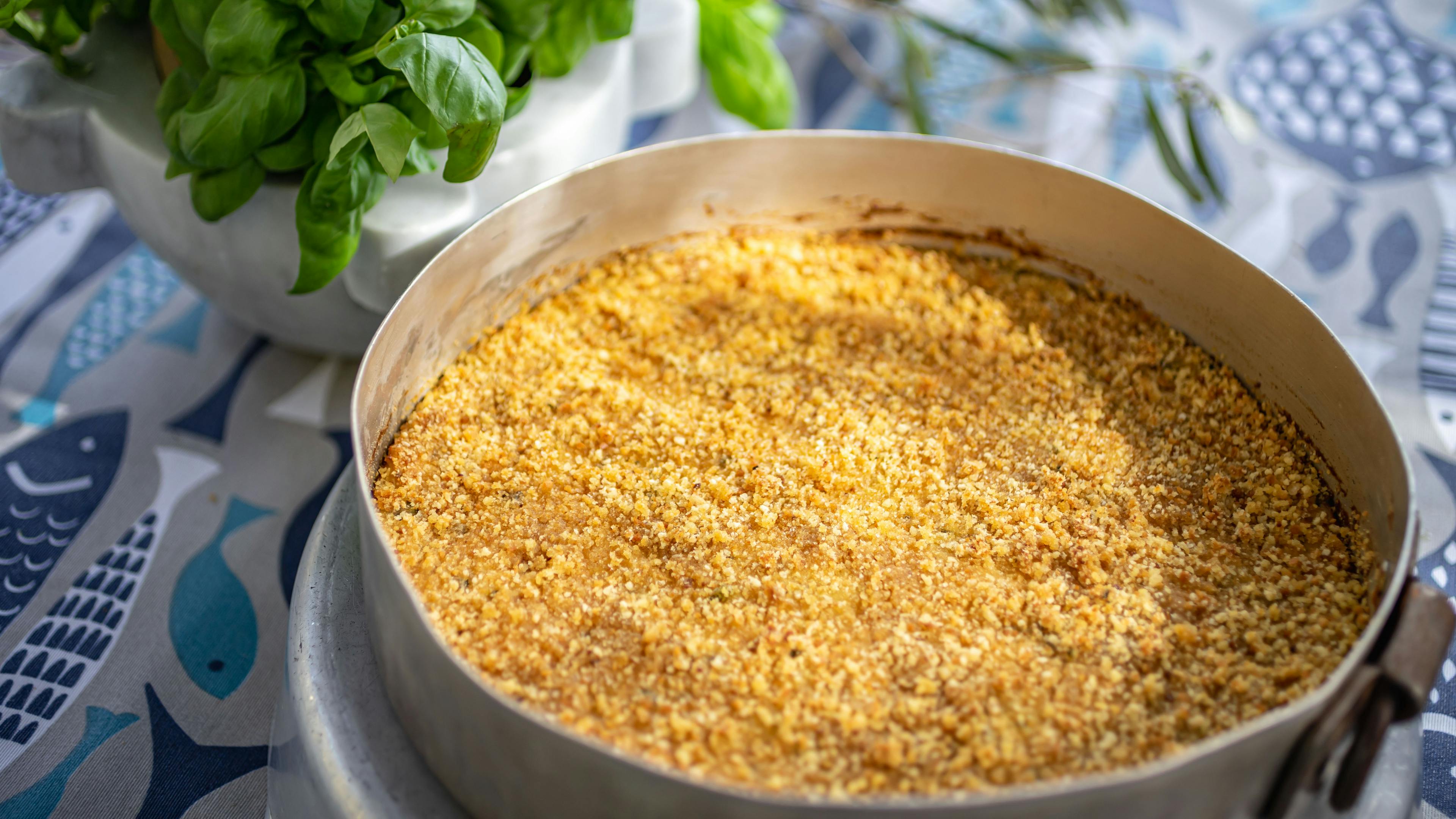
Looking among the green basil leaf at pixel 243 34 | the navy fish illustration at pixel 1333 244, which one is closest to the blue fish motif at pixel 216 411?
the green basil leaf at pixel 243 34

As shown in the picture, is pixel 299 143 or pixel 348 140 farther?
pixel 299 143

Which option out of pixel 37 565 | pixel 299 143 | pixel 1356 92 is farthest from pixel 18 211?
pixel 1356 92

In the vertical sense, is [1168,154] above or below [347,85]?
below

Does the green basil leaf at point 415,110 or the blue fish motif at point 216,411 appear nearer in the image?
the green basil leaf at point 415,110

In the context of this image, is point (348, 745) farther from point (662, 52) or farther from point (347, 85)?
point (662, 52)

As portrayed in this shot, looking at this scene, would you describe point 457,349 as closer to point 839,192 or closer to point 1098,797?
point 839,192

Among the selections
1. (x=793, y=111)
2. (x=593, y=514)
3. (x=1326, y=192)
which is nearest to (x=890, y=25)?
(x=793, y=111)

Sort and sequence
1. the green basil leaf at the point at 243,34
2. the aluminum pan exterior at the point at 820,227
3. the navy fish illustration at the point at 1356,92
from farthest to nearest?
the navy fish illustration at the point at 1356,92
the green basil leaf at the point at 243,34
the aluminum pan exterior at the point at 820,227

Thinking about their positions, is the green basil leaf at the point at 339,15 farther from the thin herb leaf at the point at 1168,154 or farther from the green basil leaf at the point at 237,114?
the thin herb leaf at the point at 1168,154
